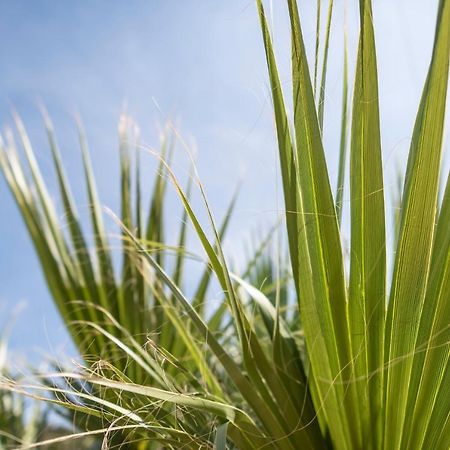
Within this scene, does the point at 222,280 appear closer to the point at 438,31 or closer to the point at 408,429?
the point at 408,429

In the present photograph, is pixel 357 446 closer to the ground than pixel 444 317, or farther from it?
closer to the ground

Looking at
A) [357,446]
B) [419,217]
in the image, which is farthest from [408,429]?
[419,217]

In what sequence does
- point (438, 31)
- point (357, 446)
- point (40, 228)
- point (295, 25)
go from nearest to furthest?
point (438, 31), point (295, 25), point (357, 446), point (40, 228)

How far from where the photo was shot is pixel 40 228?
2320 mm

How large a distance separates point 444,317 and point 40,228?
66.7 inches

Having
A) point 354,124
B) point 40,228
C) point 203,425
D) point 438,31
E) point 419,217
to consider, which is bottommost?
point 203,425

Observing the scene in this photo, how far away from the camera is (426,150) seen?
2.74 ft

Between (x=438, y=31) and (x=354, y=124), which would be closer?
(x=438, y=31)

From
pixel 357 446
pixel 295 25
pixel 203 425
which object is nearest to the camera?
pixel 295 25

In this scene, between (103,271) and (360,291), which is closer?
(360,291)

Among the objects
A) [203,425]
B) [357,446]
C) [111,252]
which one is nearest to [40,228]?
[111,252]

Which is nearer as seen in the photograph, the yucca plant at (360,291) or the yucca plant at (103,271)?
the yucca plant at (360,291)

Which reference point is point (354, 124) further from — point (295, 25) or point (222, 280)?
point (222, 280)

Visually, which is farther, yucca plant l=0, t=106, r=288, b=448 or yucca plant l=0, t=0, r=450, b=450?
yucca plant l=0, t=106, r=288, b=448
